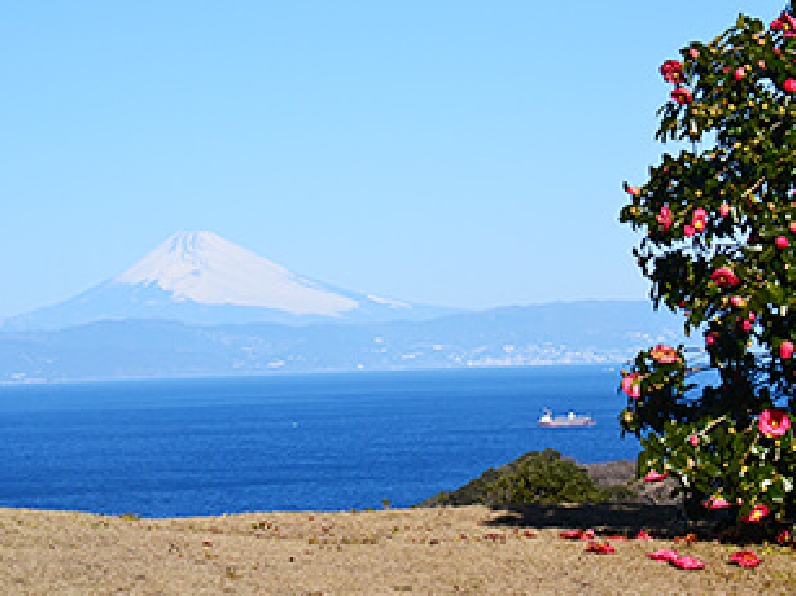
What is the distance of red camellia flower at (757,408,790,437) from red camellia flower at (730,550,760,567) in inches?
66.3

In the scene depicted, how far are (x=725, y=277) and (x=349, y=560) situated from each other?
648 cm

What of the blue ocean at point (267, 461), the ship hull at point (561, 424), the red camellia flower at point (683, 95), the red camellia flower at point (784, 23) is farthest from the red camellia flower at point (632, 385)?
the ship hull at point (561, 424)

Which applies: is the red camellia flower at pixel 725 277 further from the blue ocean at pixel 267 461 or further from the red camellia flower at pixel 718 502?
the blue ocean at pixel 267 461

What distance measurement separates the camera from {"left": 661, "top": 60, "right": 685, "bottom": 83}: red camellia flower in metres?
18.9

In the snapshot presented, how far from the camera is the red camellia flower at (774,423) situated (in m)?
16.3

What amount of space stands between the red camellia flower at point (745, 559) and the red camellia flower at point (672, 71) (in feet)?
23.7

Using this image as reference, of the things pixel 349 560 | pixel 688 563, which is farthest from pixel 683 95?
pixel 349 560

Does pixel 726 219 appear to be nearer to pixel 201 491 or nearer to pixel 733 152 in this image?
pixel 733 152

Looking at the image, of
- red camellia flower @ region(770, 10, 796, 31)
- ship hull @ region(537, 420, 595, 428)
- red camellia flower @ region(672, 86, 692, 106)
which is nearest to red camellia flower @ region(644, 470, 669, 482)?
red camellia flower @ region(672, 86, 692, 106)

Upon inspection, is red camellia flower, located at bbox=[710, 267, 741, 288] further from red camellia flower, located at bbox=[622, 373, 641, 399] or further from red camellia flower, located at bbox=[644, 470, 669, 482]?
red camellia flower, located at bbox=[644, 470, 669, 482]

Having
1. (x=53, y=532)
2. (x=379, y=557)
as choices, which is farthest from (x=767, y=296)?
(x=53, y=532)

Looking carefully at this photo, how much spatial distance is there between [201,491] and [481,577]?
90.9 meters

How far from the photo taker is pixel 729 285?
16953mm

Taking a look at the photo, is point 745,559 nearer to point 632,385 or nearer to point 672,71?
point 632,385
